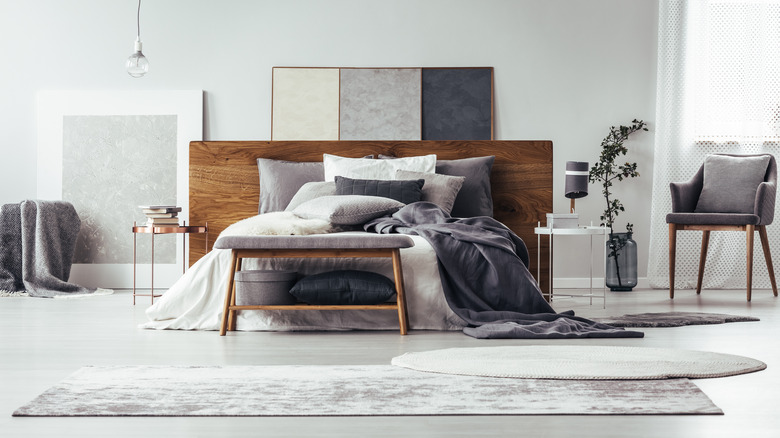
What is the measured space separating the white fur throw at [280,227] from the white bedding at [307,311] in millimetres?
148

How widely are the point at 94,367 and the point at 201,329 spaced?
1.08 meters

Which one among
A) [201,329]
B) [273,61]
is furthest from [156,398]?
[273,61]

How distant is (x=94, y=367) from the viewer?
8.62ft

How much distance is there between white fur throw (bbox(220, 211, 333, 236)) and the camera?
11.9 feet

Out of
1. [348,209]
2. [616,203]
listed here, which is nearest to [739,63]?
[616,203]

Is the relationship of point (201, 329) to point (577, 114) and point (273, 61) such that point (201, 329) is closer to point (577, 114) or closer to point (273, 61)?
point (273, 61)

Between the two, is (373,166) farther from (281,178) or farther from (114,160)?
(114,160)

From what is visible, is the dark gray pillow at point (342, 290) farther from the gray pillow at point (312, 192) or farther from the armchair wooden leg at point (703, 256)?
the armchair wooden leg at point (703, 256)

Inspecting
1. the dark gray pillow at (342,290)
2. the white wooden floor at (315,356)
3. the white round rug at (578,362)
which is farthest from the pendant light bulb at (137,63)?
the white round rug at (578,362)

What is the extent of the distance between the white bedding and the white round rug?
75cm

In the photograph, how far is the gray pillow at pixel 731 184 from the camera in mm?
5680

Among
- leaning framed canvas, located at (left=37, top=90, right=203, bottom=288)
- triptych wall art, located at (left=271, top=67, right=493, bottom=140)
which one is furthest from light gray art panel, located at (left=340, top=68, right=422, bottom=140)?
leaning framed canvas, located at (left=37, top=90, right=203, bottom=288)

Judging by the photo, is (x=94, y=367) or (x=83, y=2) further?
(x=83, y=2)

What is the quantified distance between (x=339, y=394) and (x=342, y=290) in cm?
134
